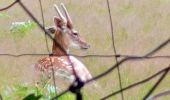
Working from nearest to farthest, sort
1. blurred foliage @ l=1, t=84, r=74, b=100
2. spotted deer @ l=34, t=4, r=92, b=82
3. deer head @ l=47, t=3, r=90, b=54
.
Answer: blurred foliage @ l=1, t=84, r=74, b=100 < spotted deer @ l=34, t=4, r=92, b=82 < deer head @ l=47, t=3, r=90, b=54

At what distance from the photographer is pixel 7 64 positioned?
1564 mm

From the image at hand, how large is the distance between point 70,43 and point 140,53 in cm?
45

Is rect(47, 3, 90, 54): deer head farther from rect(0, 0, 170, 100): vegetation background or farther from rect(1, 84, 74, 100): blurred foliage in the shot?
rect(1, 84, 74, 100): blurred foliage

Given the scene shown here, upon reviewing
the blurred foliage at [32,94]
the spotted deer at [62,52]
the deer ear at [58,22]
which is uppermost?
the deer ear at [58,22]

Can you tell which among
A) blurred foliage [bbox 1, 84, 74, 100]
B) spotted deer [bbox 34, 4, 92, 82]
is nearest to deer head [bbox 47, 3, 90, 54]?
spotted deer [bbox 34, 4, 92, 82]

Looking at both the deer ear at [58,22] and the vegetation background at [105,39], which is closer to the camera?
the deer ear at [58,22]

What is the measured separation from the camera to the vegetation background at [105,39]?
4.79 feet

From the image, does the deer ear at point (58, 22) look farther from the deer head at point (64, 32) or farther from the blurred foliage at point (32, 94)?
the blurred foliage at point (32, 94)

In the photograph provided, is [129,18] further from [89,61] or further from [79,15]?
[89,61]

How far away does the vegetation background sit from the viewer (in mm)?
1461

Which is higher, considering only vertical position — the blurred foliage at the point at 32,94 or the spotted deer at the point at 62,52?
the spotted deer at the point at 62,52

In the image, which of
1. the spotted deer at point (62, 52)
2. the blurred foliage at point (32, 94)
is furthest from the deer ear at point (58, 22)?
the blurred foliage at point (32, 94)

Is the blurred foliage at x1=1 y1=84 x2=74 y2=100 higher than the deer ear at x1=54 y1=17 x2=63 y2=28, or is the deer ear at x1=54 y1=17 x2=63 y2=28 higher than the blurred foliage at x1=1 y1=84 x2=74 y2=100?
the deer ear at x1=54 y1=17 x2=63 y2=28

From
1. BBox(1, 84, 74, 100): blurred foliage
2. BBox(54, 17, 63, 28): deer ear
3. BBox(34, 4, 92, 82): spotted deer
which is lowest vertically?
BBox(1, 84, 74, 100): blurred foliage
